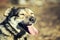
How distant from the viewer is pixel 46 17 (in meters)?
1.87

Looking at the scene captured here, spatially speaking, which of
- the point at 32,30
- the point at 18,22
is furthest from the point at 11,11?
the point at 32,30

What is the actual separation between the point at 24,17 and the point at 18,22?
0.20 feet

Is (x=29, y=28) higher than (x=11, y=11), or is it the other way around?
(x=11, y=11)

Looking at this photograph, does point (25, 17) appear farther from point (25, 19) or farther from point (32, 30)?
point (32, 30)

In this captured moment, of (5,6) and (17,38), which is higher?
(5,6)

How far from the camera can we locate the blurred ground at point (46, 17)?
1839mm

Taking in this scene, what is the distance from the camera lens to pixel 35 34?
183 centimetres

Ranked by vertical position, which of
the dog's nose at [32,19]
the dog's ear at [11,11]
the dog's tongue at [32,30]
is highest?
the dog's ear at [11,11]

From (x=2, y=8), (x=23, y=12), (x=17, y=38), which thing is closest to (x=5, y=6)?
(x=2, y=8)

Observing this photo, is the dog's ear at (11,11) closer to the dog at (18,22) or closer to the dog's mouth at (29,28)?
the dog at (18,22)

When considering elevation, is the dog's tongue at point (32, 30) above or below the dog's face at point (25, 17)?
below

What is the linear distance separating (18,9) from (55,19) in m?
0.32

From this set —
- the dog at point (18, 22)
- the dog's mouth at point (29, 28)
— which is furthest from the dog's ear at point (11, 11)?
the dog's mouth at point (29, 28)

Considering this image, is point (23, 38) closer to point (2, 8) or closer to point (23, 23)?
point (23, 23)
